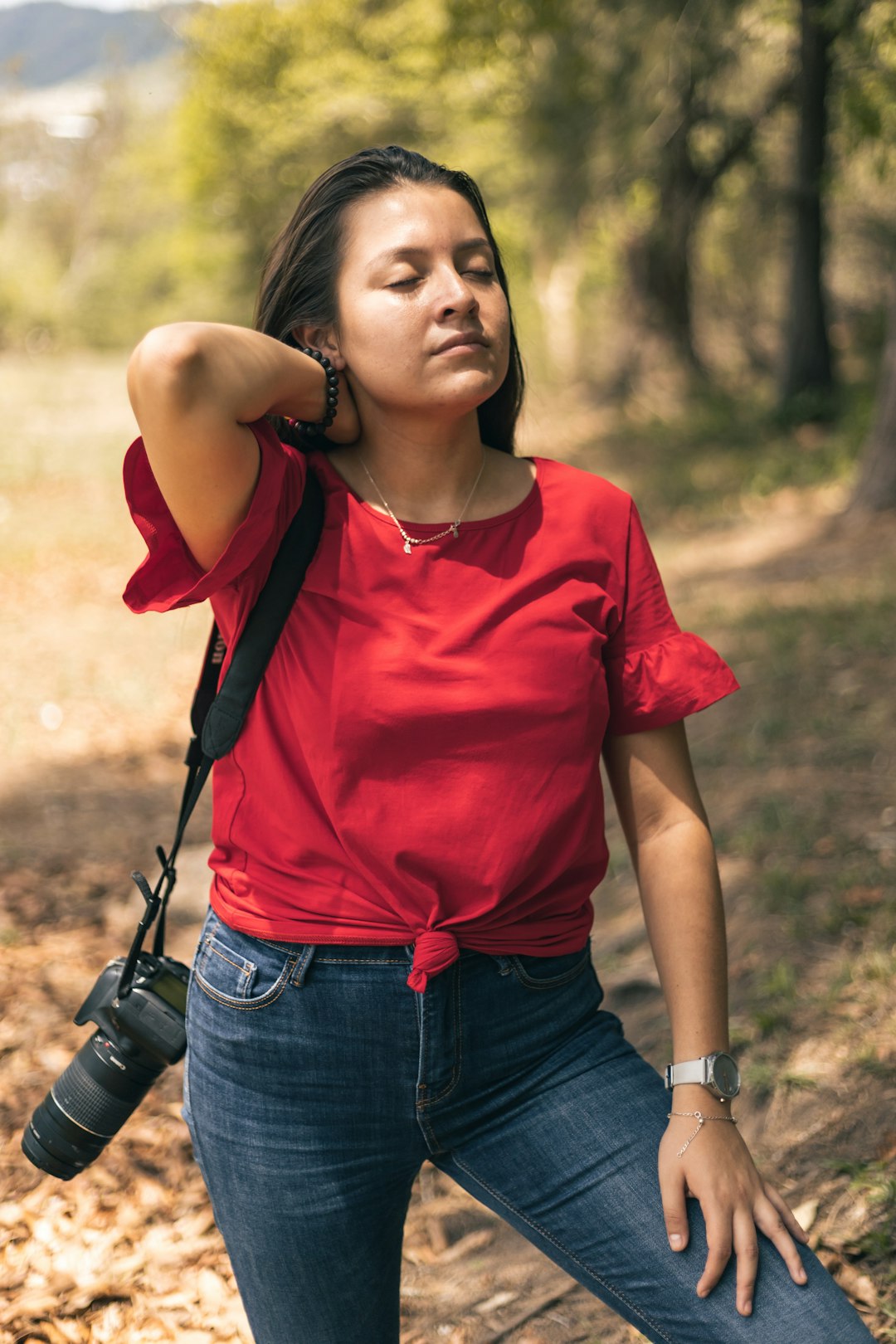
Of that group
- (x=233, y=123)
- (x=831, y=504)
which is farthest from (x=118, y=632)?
(x=233, y=123)

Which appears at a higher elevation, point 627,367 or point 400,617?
point 627,367

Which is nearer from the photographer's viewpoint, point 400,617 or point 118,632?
point 400,617

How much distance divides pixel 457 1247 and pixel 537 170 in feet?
51.1

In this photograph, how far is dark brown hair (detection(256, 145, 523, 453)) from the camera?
1813 mm

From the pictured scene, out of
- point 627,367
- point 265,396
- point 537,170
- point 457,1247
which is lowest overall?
point 457,1247

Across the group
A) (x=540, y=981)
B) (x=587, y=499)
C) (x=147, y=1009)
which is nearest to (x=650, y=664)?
(x=587, y=499)

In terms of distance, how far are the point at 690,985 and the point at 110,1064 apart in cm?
89

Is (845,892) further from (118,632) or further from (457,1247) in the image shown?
(118,632)

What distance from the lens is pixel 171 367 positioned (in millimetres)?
1505

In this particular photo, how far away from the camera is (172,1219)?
3107 millimetres

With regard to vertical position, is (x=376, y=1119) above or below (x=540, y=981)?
below

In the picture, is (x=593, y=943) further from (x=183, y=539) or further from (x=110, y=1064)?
(x=183, y=539)

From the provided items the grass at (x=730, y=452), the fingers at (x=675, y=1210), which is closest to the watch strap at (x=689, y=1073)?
the fingers at (x=675, y=1210)

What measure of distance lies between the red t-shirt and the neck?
0.06 m
